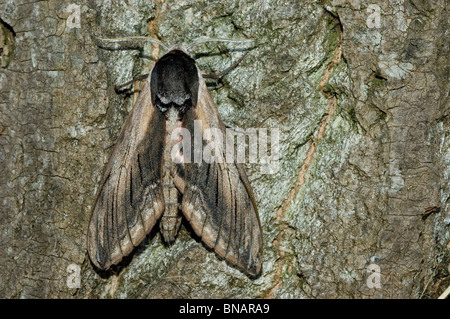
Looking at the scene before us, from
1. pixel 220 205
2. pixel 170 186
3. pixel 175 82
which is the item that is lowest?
pixel 220 205

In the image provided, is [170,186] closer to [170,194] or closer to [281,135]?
[170,194]

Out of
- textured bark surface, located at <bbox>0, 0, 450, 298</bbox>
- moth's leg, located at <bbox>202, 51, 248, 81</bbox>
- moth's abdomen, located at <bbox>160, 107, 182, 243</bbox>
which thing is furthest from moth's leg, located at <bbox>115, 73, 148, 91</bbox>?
moth's leg, located at <bbox>202, 51, 248, 81</bbox>

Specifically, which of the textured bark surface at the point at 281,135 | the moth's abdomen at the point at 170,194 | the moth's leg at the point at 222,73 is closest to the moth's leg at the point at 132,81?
the textured bark surface at the point at 281,135

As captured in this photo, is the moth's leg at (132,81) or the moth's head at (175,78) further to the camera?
the moth's leg at (132,81)

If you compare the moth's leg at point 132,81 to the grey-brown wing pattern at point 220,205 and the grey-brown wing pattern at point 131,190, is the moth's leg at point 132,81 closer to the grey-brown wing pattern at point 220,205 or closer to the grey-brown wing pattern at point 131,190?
the grey-brown wing pattern at point 131,190

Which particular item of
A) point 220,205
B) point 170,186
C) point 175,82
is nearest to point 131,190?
point 170,186

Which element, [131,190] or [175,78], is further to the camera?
[131,190]

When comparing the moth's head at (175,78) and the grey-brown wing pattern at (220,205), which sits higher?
the moth's head at (175,78)

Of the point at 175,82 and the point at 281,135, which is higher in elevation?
the point at 175,82
